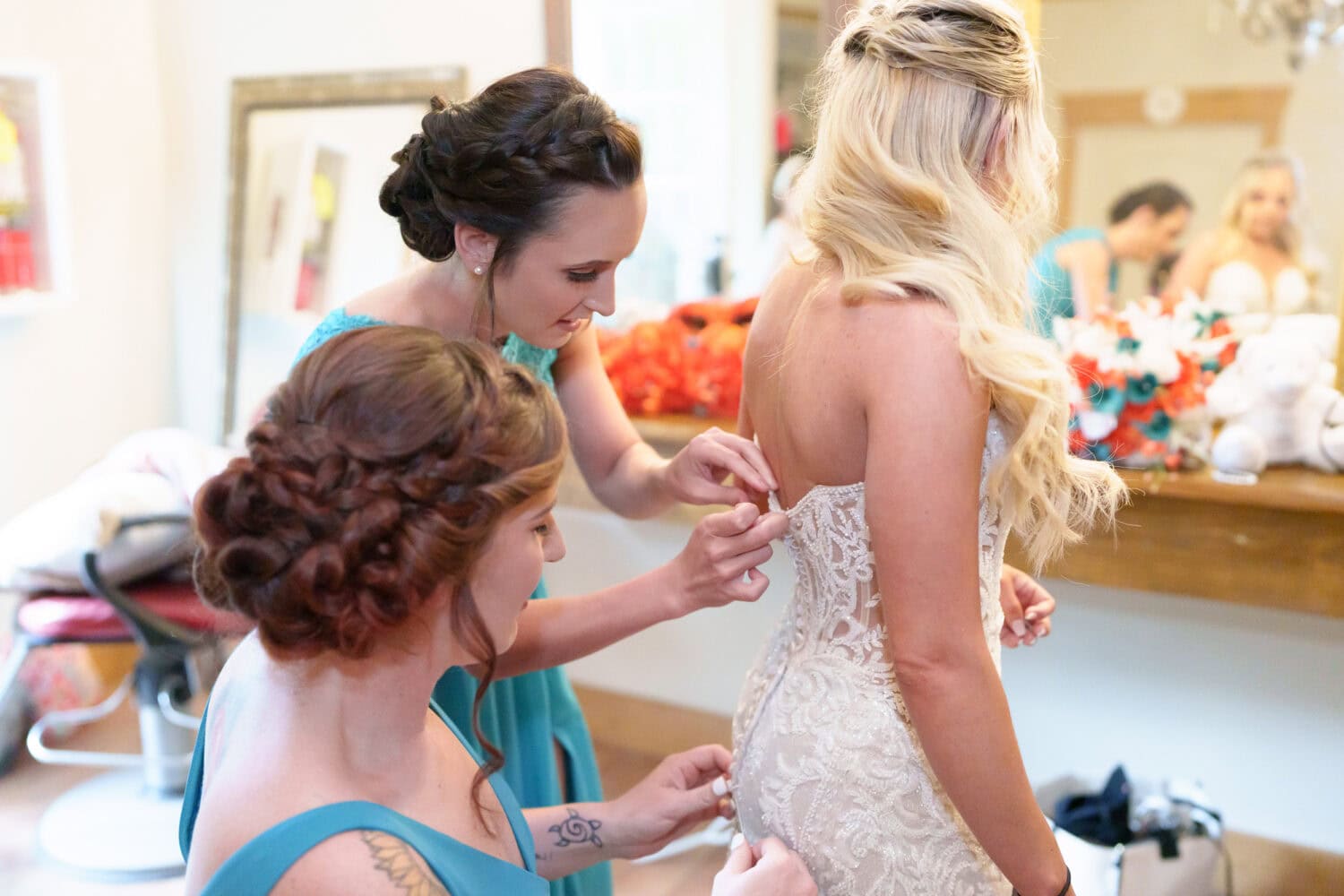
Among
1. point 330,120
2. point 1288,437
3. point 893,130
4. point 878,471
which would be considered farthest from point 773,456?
point 330,120

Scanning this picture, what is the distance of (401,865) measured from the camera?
79cm

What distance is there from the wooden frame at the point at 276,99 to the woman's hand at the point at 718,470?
6.17 ft

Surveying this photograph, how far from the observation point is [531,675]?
144cm

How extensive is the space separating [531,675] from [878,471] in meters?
0.64

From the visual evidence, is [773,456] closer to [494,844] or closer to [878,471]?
[878,471]

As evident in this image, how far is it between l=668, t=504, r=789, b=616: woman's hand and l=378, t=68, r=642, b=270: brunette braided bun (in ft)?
1.26

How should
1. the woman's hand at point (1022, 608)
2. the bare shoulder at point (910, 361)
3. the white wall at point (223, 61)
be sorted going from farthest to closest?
the white wall at point (223, 61) → the woman's hand at point (1022, 608) → the bare shoulder at point (910, 361)

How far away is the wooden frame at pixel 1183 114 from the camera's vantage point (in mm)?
2631

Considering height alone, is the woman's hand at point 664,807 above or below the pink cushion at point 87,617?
above

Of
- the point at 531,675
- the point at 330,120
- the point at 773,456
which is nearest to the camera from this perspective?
the point at 773,456

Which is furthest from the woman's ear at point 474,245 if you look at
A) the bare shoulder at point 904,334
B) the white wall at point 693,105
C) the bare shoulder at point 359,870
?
the white wall at point 693,105

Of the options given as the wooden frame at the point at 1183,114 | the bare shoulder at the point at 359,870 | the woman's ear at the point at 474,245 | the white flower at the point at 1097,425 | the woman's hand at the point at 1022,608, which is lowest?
the woman's hand at the point at 1022,608

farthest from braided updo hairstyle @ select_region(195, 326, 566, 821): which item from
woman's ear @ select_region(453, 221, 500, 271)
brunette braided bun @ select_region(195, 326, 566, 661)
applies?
woman's ear @ select_region(453, 221, 500, 271)

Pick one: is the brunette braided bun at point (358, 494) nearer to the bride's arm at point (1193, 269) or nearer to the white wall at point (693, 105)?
the white wall at point (693, 105)
